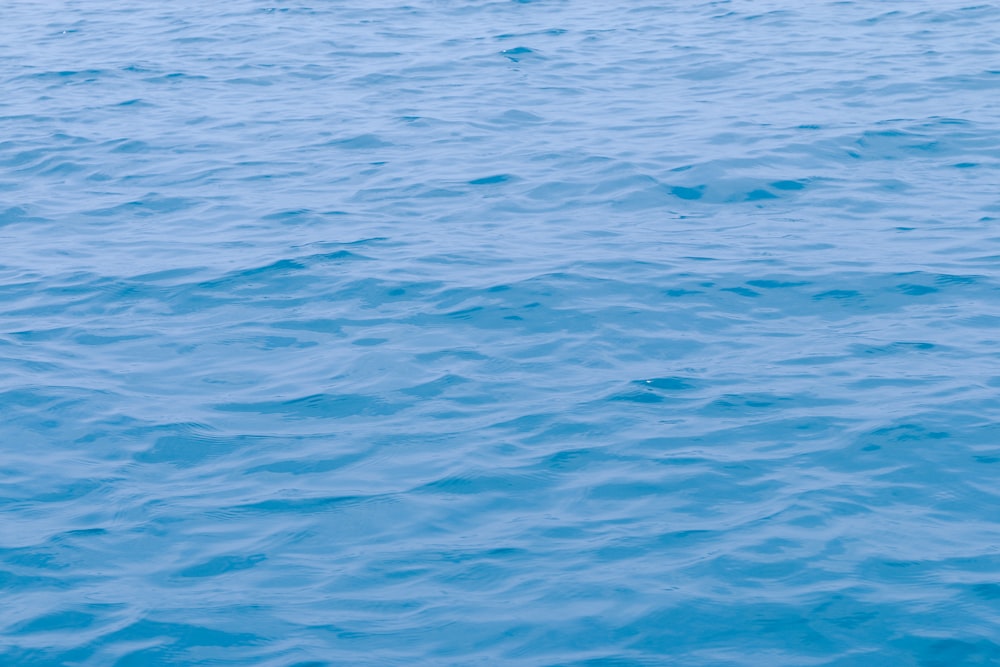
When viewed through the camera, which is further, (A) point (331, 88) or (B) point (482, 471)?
(A) point (331, 88)

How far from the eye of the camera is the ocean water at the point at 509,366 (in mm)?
6641

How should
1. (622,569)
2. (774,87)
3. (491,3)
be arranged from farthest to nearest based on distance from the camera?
(491,3), (774,87), (622,569)

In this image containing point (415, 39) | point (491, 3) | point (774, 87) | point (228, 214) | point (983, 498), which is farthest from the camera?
point (491, 3)

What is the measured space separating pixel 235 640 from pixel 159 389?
299 cm

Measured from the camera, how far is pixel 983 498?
742cm

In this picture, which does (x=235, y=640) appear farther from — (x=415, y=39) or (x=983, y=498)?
(x=415, y=39)

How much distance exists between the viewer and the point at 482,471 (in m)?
7.84

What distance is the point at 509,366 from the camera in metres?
9.12

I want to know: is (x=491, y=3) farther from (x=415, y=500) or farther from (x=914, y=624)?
(x=914, y=624)

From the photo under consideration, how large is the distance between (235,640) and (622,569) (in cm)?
214

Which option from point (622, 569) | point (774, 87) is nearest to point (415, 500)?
point (622, 569)

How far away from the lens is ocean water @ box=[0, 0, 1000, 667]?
6641 millimetres

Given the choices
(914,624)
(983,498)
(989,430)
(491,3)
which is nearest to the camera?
(914,624)

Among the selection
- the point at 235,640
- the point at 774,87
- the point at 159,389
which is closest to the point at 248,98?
the point at 774,87
